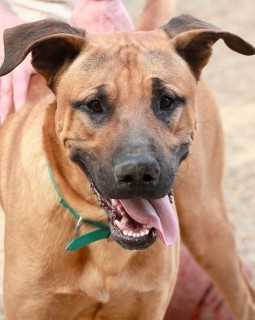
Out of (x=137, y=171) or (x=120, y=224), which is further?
(x=120, y=224)

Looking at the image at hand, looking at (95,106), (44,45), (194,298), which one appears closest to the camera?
(95,106)

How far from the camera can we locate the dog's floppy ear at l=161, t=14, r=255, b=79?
4297 mm

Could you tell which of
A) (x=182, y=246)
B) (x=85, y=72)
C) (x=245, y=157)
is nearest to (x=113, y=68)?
(x=85, y=72)

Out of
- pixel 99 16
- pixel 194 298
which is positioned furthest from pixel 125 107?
pixel 194 298

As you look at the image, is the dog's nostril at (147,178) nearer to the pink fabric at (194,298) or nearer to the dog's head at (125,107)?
the dog's head at (125,107)

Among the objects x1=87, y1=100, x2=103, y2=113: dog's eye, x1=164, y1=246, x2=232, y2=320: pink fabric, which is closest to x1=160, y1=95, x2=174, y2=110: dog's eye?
x1=87, y1=100, x2=103, y2=113: dog's eye

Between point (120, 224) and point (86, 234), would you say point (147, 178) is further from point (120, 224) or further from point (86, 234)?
point (86, 234)

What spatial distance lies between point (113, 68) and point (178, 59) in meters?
0.38

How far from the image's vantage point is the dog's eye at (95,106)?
404 centimetres

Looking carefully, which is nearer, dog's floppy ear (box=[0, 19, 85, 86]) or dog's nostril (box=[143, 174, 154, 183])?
dog's nostril (box=[143, 174, 154, 183])

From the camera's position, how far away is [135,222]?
13.5 ft

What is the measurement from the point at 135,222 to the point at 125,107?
1.74 ft

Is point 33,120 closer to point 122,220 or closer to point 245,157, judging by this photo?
point 122,220

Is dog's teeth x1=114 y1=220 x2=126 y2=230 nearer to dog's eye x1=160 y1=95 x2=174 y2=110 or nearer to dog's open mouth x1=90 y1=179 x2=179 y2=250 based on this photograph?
dog's open mouth x1=90 y1=179 x2=179 y2=250
